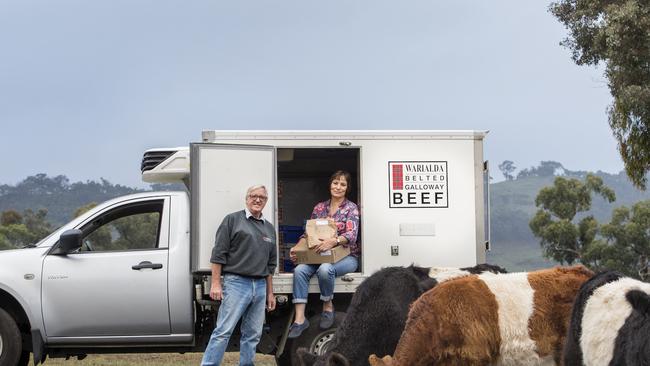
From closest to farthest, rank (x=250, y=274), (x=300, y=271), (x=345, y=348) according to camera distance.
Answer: (x=345, y=348) → (x=250, y=274) → (x=300, y=271)

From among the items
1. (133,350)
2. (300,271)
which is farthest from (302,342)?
(133,350)

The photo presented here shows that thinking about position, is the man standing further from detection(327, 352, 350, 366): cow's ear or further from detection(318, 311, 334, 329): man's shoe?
detection(327, 352, 350, 366): cow's ear

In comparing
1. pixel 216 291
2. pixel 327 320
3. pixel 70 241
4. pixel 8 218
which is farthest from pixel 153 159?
pixel 8 218

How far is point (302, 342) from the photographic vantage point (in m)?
10.2

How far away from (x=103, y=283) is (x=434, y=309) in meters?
4.68

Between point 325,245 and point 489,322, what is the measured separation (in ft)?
10.6

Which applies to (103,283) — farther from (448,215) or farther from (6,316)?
(448,215)

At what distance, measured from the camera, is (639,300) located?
18.3 ft

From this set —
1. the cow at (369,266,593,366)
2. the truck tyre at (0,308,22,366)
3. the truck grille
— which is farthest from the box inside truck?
the cow at (369,266,593,366)

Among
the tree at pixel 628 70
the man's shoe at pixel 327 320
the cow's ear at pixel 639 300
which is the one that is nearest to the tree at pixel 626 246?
the tree at pixel 628 70

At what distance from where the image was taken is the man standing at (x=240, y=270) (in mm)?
9297

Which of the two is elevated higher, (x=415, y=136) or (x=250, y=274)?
(x=415, y=136)

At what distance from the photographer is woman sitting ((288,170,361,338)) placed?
9.99m

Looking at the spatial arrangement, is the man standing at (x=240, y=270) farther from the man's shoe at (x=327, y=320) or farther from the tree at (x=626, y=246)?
Answer: the tree at (x=626, y=246)
